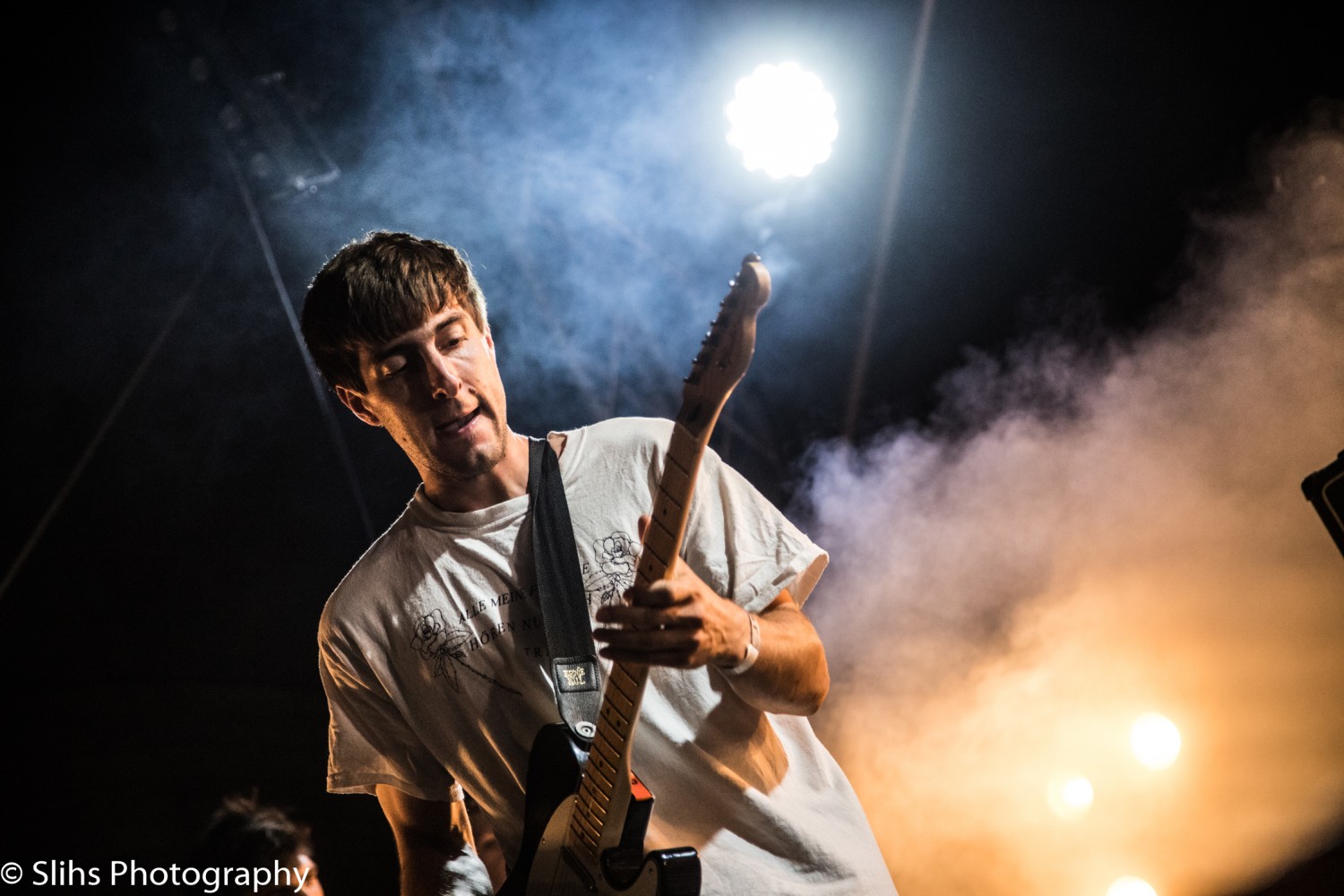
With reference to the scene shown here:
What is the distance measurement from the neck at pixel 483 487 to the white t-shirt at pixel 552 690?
0.05 m

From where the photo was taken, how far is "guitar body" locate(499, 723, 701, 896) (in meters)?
1.44

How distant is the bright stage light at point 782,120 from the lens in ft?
12.2

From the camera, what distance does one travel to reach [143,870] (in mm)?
3611

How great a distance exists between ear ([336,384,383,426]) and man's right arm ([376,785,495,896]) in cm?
93

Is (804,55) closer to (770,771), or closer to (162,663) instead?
(770,771)

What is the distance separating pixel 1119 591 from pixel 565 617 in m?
2.71

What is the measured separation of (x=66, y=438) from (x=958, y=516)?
3996 mm

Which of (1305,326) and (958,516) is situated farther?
(958,516)

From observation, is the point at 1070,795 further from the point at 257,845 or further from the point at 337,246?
the point at 337,246

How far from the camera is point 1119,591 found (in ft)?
11.5

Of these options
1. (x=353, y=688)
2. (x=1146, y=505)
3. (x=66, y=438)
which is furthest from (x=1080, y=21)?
(x=66, y=438)

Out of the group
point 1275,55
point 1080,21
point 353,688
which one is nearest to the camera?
point 353,688

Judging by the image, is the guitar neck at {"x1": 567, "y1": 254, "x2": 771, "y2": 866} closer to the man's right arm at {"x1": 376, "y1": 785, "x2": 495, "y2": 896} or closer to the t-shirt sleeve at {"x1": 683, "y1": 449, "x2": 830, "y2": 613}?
the t-shirt sleeve at {"x1": 683, "y1": 449, "x2": 830, "y2": 613}

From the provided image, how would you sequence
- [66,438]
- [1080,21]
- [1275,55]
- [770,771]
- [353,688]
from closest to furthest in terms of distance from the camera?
[770,771], [353,688], [1275,55], [1080,21], [66,438]
